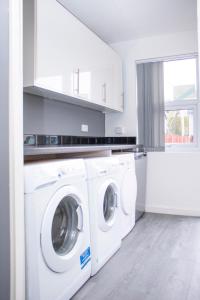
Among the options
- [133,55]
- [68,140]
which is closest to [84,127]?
[68,140]

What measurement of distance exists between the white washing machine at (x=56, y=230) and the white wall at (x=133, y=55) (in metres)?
2.00

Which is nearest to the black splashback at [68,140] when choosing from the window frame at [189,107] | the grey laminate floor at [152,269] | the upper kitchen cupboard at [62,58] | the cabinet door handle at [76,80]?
A: the upper kitchen cupboard at [62,58]

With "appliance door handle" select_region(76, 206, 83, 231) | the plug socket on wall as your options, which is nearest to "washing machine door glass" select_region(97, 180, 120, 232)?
"appliance door handle" select_region(76, 206, 83, 231)

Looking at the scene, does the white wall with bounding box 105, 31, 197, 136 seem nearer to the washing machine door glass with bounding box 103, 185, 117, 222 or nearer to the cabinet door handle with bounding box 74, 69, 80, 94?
the cabinet door handle with bounding box 74, 69, 80, 94

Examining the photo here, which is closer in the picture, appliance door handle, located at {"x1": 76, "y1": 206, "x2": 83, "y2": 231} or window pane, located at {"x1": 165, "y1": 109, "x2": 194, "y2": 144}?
appliance door handle, located at {"x1": 76, "y1": 206, "x2": 83, "y2": 231}

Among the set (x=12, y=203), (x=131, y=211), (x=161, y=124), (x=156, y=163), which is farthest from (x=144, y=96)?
(x=12, y=203)

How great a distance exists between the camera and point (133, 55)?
11.2 feet

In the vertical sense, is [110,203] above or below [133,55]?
below

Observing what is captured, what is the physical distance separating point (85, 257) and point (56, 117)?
4.76ft

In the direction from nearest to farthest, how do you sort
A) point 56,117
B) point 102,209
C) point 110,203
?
point 102,209
point 110,203
point 56,117

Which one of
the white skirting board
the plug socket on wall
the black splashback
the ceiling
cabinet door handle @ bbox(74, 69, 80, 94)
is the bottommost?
the white skirting board

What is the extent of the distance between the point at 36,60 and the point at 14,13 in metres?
0.66

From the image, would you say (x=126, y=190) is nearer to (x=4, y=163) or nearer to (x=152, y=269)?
(x=152, y=269)

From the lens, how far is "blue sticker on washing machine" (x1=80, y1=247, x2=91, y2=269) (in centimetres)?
155
